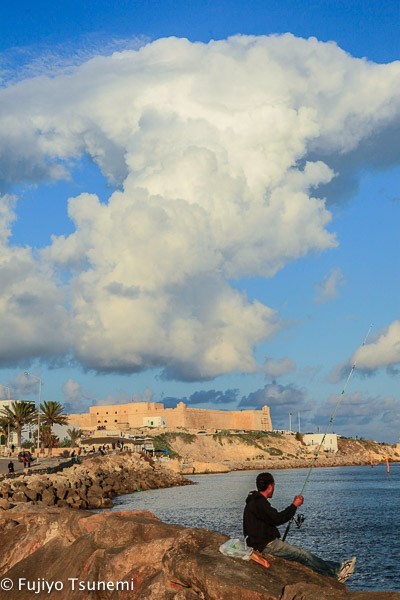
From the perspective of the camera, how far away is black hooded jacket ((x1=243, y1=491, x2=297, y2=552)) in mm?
9984

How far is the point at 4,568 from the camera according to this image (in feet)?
47.8

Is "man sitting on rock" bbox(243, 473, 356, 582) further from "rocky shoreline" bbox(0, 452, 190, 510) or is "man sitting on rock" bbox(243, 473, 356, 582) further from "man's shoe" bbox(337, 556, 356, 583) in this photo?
"rocky shoreline" bbox(0, 452, 190, 510)

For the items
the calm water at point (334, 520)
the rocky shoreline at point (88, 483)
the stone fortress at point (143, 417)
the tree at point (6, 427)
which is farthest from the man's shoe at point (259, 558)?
the stone fortress at point (143, 417)

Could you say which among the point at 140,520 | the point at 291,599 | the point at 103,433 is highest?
the point at 103,433

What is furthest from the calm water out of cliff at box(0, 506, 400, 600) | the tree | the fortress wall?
the fortress wall

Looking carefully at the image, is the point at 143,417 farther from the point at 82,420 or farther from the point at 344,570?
the point at 344,570

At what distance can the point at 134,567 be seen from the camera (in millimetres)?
11188

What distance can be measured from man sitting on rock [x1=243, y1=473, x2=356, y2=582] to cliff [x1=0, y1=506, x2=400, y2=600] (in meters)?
0.20

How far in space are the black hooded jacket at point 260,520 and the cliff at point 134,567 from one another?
0.34 metres

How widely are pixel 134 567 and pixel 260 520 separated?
7.83 ft

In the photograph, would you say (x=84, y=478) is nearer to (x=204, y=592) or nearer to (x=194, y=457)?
(x=204, y=592)

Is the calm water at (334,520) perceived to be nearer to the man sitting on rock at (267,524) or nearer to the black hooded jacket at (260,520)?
the man sitting on rock at (267,524)

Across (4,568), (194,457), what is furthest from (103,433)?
(4,568)

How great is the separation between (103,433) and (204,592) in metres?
145
